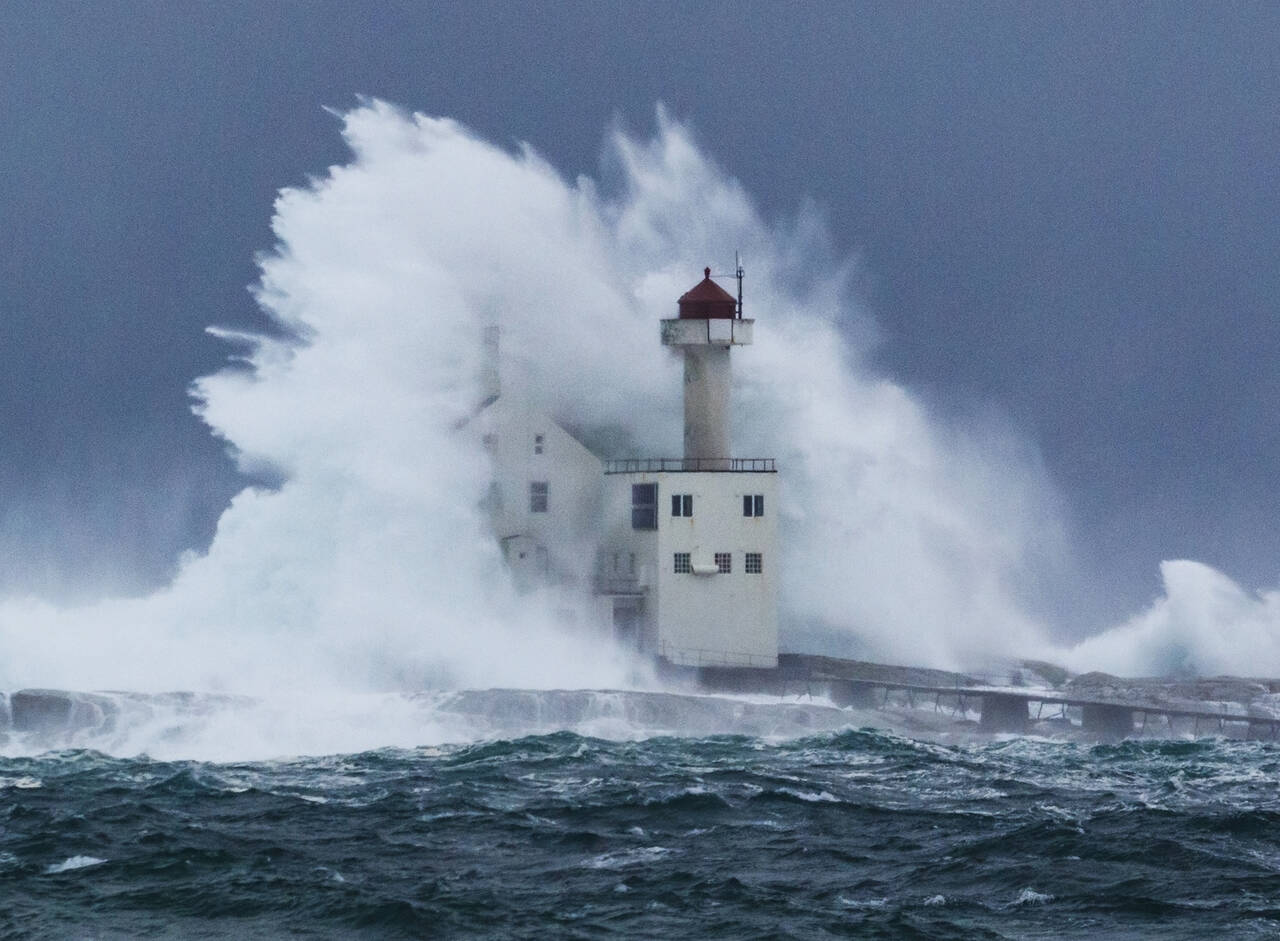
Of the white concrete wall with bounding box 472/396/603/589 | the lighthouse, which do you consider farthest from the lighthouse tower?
the white concrete wall with bounding box 472/396/603/589

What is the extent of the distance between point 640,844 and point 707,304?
62.0 feet

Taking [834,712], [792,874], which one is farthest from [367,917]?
[834,712]

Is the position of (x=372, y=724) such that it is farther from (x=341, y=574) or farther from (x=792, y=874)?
(x=792, y=874)

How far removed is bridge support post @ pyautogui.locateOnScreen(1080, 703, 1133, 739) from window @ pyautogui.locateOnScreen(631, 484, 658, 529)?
8.83 meters

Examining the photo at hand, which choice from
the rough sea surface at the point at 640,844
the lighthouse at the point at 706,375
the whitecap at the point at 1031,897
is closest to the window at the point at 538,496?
the lighthouse at the point at 706,375

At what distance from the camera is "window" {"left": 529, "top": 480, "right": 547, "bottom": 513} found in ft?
149

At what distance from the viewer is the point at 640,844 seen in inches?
1105

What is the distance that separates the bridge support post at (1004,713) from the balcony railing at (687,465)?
621 centimetres

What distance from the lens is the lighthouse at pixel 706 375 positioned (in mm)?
44812

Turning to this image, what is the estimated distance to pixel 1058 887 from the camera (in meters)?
25.5

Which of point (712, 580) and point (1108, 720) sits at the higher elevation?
point (712, 580)

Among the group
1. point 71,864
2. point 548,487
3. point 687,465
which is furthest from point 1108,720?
point 71,864

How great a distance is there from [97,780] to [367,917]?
9848mm

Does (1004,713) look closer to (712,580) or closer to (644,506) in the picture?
(712,580)
